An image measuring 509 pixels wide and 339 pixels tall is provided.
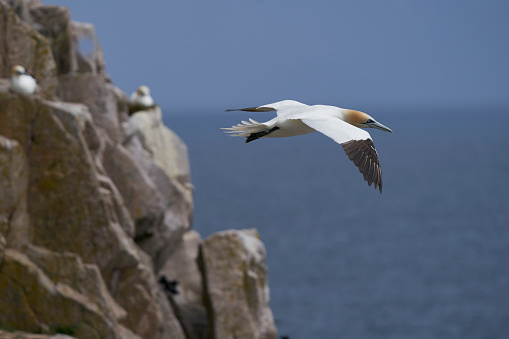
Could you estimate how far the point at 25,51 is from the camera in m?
18.2

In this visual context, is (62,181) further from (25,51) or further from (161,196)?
(25,51)

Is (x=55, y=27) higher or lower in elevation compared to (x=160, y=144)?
higher

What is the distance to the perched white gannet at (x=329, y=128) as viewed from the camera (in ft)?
33.9

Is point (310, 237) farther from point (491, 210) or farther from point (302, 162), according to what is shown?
point (302, 162)

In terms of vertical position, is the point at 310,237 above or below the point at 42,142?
below

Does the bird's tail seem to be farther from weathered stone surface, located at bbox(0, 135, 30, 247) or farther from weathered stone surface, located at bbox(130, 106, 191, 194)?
weathered stone surface, located at bbox(130, 106, 191, 194)

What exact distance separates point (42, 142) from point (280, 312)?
1486 inches

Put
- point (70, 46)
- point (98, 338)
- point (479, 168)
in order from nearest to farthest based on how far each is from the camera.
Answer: point (98, 338) → point (70, 46) → point (479, 168)

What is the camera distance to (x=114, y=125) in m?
19.4

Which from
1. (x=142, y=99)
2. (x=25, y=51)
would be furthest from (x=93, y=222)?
(x=142, y=99)

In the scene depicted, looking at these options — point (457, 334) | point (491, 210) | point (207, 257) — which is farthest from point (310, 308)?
point (491, 210)

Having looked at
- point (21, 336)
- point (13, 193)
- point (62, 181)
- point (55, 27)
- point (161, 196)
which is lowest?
point (21, 336)

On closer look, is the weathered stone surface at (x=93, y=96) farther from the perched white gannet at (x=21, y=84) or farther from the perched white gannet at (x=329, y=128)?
the perched white gannet at (x=329, y=128)

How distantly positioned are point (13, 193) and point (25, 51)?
3600mm
